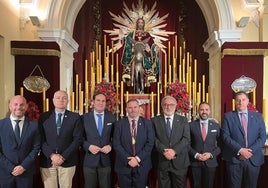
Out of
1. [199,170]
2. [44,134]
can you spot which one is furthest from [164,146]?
[44,134]

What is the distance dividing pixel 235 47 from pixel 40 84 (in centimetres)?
309

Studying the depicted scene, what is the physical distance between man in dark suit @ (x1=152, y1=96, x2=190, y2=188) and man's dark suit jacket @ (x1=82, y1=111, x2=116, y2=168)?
1.58 ft

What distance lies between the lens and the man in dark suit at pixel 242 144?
426 centimetres

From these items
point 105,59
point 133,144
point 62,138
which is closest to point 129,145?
point 133,144

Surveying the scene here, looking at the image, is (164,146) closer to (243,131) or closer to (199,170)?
(199,170)

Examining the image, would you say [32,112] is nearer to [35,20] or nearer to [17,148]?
[35,20]

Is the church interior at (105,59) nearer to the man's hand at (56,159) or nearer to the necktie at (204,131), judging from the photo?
the necktie at (204,131)

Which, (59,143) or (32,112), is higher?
(32,112)

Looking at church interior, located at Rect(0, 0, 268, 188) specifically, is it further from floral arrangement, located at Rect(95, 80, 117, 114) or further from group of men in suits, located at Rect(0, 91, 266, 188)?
group of men in suits, located at Rect(0, 91, 266, 188)

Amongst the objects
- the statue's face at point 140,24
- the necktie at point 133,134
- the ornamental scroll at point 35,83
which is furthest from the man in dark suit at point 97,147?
the statue's face at point 140,24

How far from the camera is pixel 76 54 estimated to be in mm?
8492

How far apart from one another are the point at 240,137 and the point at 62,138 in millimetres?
1823

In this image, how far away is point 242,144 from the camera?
4293 mm

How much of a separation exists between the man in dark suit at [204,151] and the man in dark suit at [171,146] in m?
0.14
